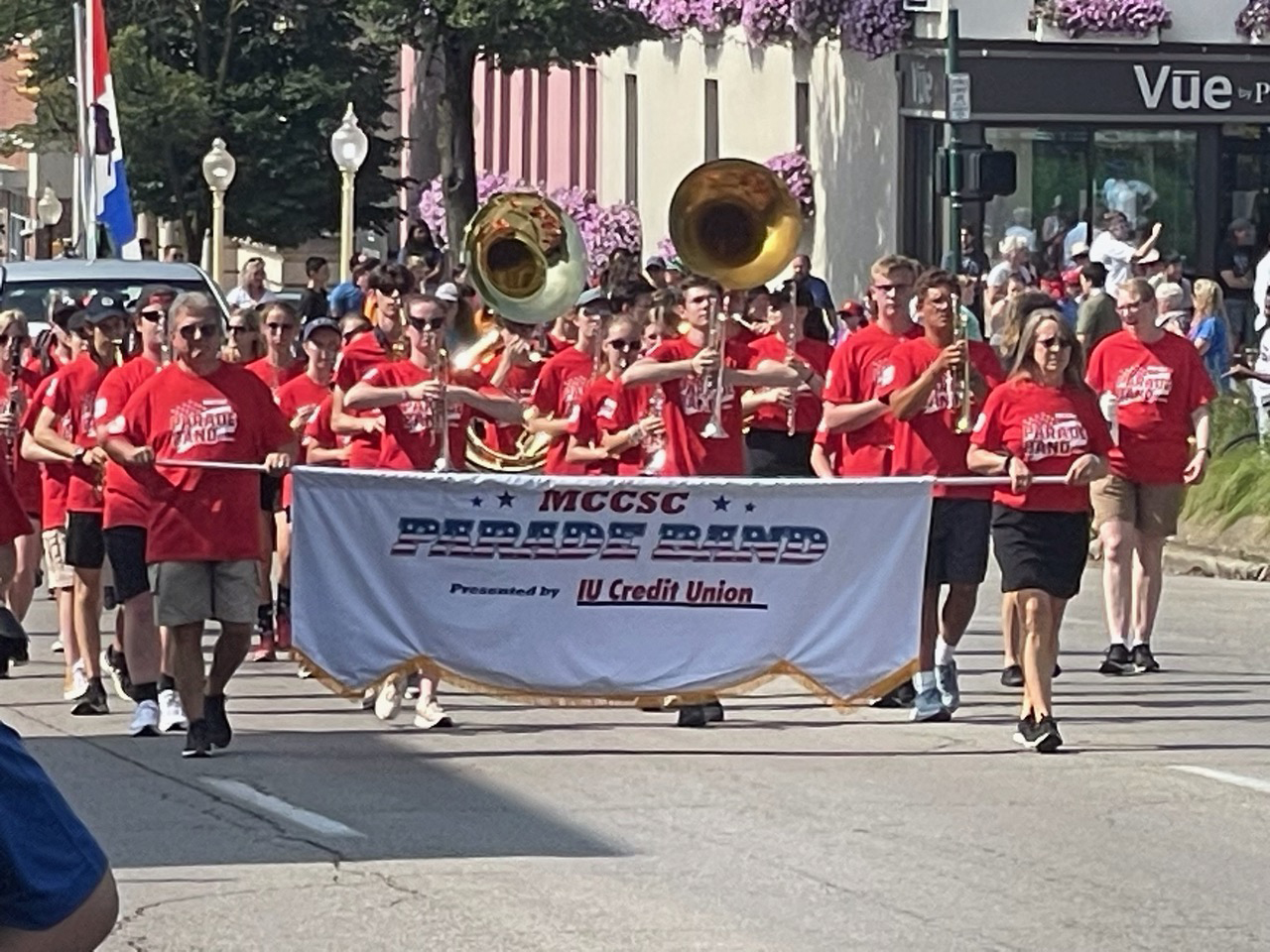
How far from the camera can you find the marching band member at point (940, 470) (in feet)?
42.9

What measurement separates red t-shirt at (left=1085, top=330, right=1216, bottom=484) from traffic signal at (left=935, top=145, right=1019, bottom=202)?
1175 cm

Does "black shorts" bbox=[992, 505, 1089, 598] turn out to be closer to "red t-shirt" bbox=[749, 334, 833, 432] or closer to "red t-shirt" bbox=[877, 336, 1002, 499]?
"red t-shirt" bbox=[877, 336, 1002, 499]

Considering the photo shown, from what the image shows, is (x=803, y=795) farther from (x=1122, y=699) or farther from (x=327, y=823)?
(x=1122, y=699)

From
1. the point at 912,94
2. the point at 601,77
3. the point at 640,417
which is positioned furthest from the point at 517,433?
the point at 601,77

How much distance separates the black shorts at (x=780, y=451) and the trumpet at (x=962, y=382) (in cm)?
262

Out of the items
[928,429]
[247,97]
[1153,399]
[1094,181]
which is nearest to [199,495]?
[928,429]

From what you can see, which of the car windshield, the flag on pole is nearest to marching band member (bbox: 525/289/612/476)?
the car windshield

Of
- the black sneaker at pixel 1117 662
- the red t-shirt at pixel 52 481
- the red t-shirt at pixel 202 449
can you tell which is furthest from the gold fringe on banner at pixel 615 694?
the black sneaker at pixel 1117 662

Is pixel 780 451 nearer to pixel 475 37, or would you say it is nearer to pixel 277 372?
pixel 277 372

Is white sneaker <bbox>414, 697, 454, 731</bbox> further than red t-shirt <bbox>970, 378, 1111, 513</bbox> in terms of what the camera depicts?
Yes

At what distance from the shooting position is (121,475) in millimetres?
12492

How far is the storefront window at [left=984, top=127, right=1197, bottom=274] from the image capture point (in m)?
35.4

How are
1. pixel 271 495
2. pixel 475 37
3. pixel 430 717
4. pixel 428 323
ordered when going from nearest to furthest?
pixel 430 717, pixel 428 323, pixel 271 495, pixel 475 37

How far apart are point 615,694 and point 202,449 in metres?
2.01
